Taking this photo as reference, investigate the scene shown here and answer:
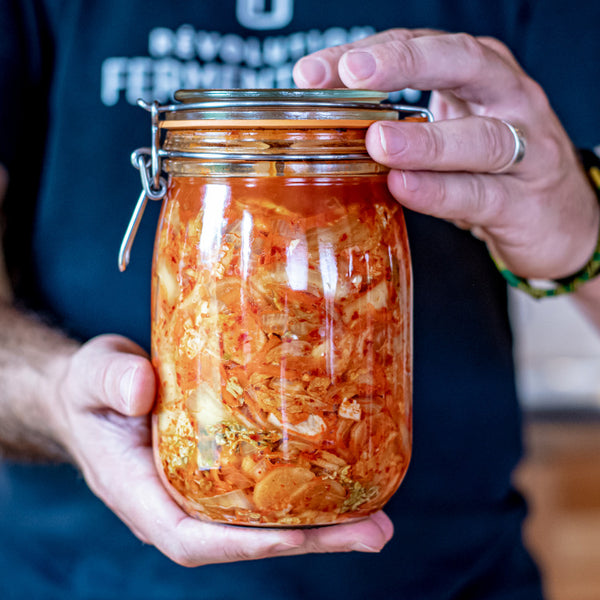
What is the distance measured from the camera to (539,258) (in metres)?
0.71

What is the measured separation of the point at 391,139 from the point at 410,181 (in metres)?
0.05

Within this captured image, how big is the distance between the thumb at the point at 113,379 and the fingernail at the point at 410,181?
9.3 inches

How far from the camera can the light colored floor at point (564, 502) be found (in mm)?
1893

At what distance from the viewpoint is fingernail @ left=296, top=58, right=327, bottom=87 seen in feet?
1.92

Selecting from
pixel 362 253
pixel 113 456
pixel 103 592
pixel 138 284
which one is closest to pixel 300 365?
pixel 362 253

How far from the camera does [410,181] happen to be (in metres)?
0.54

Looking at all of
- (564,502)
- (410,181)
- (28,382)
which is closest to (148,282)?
(28,382)

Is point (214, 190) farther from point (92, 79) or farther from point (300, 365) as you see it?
point (92, 79)

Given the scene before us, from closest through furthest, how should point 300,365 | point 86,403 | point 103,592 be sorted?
point 300,365
point 86,403
point 103,592

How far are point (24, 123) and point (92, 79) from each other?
0.37ft

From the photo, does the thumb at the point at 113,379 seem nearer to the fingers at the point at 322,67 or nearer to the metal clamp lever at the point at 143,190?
the metal clamp lever at the point at 143,190

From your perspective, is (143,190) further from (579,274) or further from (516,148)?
(579,274)

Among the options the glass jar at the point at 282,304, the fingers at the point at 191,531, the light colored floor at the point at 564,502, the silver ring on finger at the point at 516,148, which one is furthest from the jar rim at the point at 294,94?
the light colored floor at the point at 564,502

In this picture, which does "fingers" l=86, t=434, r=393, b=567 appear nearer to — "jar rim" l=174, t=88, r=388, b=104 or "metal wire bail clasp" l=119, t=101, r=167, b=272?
"metal wire bail clasp" l=119, t=101, r=167, b=272
